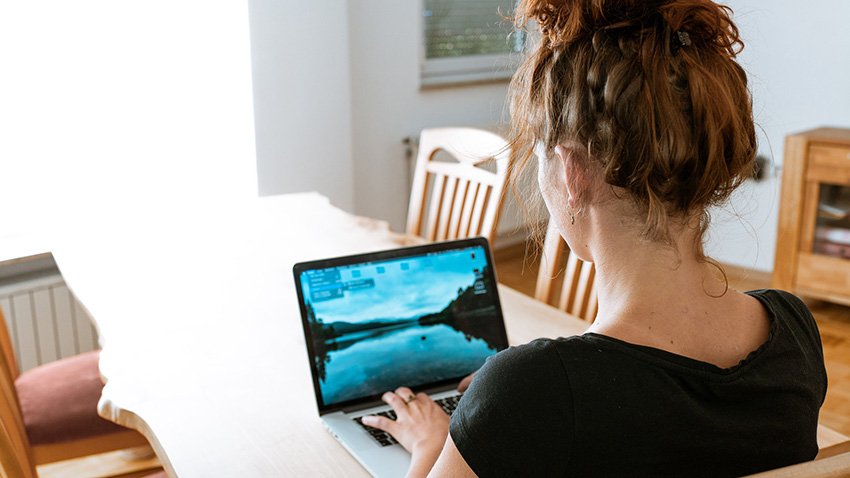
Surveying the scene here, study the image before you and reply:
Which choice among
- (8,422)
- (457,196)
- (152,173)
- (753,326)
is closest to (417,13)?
(152,173)

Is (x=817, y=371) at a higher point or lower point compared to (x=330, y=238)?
higher

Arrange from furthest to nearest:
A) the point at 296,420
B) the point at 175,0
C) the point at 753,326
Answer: the point at 175,0 < the point at 296,420 < the point at 753,326

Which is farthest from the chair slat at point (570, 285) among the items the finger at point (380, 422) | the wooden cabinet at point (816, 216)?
the wooden cabinet at point (816, 216)

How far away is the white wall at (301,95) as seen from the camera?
2982 millimetres

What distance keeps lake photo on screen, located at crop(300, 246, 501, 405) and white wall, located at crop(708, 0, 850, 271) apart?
2505mm

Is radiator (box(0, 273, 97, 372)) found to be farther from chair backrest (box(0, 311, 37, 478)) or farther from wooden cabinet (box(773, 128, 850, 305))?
wooden cabinet (box(773, 128, 850, 305))

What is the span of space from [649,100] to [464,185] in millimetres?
1452

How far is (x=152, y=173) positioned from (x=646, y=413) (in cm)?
253

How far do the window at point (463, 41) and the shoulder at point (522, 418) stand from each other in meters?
3.11

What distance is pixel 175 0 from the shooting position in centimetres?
279

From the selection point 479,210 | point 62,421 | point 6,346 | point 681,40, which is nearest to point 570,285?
point 479,210

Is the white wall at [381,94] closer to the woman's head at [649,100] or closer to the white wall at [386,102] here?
the white wall at [386,102]

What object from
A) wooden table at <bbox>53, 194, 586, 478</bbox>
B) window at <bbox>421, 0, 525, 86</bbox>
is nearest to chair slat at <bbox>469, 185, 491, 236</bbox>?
wooden table at <bbox>53, 194, 586, 478</bbox>

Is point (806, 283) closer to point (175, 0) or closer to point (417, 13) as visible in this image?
point (417, 13)
